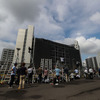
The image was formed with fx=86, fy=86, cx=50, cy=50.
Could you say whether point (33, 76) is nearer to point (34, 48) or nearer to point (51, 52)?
point (34, 48)

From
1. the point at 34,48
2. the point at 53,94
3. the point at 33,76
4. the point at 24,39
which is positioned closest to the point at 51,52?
the point at 34,48

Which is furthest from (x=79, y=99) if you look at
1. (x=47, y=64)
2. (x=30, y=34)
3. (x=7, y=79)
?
(x=30, y=34)

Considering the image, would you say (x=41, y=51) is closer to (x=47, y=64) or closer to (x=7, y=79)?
(x=47, y=64)

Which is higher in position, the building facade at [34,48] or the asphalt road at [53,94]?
the building facade at [34,48]

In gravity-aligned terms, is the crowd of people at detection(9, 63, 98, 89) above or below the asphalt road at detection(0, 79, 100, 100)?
above

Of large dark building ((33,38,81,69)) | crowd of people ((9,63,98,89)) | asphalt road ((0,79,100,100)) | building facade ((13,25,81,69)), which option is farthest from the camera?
large dark building ((33,38,81,69))

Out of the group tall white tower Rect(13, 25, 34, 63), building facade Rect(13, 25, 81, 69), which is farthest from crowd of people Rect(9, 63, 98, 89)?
tall white tower Rect(13, 25, 34, 63)

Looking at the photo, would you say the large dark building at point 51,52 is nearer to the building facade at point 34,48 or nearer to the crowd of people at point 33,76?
the building facade at point 34,48

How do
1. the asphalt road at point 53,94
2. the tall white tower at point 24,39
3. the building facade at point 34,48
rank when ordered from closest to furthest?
the asphalt road at point 53,94 → the building facade at point 34,48 → the tall white tower at point 24,39

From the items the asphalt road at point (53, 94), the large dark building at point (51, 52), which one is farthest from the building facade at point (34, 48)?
the asphalt road at point (53, 94)

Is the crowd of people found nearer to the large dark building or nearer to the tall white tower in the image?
the large dark building

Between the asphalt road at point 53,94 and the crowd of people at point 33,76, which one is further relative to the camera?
the crowd of people at point 33,76

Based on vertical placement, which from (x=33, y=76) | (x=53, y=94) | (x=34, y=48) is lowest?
(x=53, y=94)

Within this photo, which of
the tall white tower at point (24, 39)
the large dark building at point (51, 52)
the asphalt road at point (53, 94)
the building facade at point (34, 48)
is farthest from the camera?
the tall white tower at point (24, 39)
